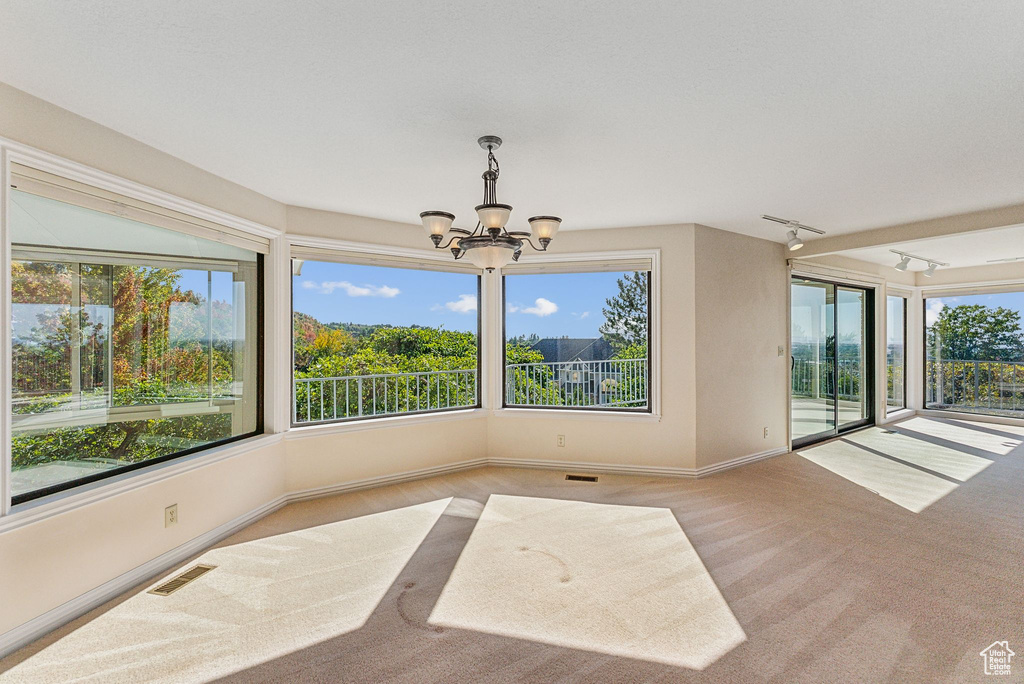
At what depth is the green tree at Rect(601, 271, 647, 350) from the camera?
4.91 meters

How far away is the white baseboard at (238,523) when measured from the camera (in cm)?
219

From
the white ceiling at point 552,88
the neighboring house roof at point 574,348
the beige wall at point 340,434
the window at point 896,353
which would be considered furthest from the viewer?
the window at point 896,353

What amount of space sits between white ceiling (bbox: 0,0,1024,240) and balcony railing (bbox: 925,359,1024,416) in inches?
219

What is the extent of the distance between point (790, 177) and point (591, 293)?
90.1 inches

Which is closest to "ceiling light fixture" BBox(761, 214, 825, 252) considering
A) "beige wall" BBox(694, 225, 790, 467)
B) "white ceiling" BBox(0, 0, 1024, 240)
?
"beige wall" BBox(694, 225, 790, 467)

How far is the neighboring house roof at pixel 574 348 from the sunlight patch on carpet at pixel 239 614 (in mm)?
2640

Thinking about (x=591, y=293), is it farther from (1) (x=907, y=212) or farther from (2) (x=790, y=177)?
(1) (x=907, y=212)

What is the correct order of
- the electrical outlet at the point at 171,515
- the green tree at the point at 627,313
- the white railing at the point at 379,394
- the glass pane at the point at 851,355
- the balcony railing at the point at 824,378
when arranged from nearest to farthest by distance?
the electrical outlet at the point at 171,515
the white railing at the point at 379,394
the green tree at the point at 627,313
the balcony railing at the point at 824,378
the glass pane at the point at 851,355

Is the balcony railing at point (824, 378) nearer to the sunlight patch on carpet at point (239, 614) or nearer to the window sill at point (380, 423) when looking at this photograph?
the window sill at point (380, 423)

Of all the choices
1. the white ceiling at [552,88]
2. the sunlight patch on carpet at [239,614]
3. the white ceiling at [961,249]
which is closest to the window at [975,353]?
the white ceiling at [961,249]

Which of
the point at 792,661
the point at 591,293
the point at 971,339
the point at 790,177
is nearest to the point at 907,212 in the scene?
the point at 790,177

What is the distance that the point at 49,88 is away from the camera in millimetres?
2121

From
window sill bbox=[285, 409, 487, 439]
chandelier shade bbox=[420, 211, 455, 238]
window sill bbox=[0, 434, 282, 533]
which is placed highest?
chandelier shade bbox=[420, 211, 455, 238]

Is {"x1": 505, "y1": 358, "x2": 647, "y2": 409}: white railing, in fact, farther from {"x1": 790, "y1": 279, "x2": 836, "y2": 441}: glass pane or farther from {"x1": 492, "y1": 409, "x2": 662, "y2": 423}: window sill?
{"x1": 790, "y1": 279, "x2": 836, "y2": 441}: glass pane
